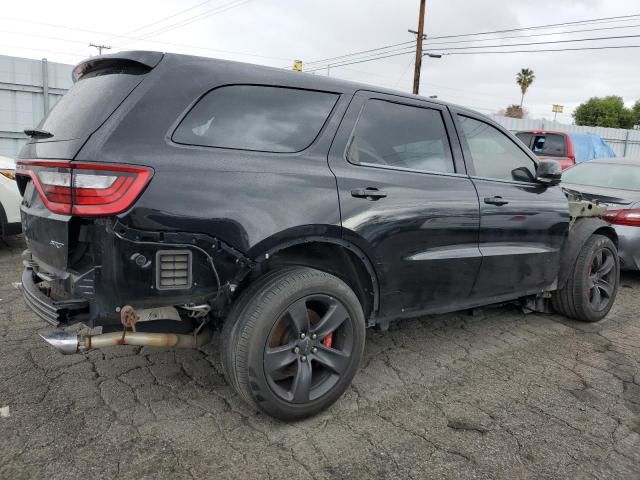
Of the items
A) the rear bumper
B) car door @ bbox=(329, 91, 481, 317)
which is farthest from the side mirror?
the rear bumper

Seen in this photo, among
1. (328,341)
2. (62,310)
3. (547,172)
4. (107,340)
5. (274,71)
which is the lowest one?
(328,341)

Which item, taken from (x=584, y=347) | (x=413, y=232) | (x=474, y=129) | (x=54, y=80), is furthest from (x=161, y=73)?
(x=54, y=80)

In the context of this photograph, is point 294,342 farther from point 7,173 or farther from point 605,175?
point 605,175

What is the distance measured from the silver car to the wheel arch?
398 centimetres

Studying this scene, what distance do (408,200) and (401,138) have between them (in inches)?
17.4

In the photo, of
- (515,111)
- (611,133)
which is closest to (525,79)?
(515,111)

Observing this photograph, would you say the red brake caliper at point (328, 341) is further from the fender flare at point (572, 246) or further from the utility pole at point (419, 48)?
the utility pole at point (419, 48)

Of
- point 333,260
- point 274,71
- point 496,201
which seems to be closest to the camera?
point 274,71

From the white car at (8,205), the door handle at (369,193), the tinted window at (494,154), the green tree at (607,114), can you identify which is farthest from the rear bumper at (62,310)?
the green tree at (607,114)

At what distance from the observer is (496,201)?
140 inches

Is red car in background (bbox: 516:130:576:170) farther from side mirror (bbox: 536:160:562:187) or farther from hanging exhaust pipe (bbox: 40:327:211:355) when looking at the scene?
hanging exhaust pipe (bbox: 40:327:211:355)

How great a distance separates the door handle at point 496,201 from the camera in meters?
3.51

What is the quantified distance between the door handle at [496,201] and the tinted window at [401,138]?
0.34 metres

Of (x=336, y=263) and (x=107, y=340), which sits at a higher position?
(x=336, y=263)
